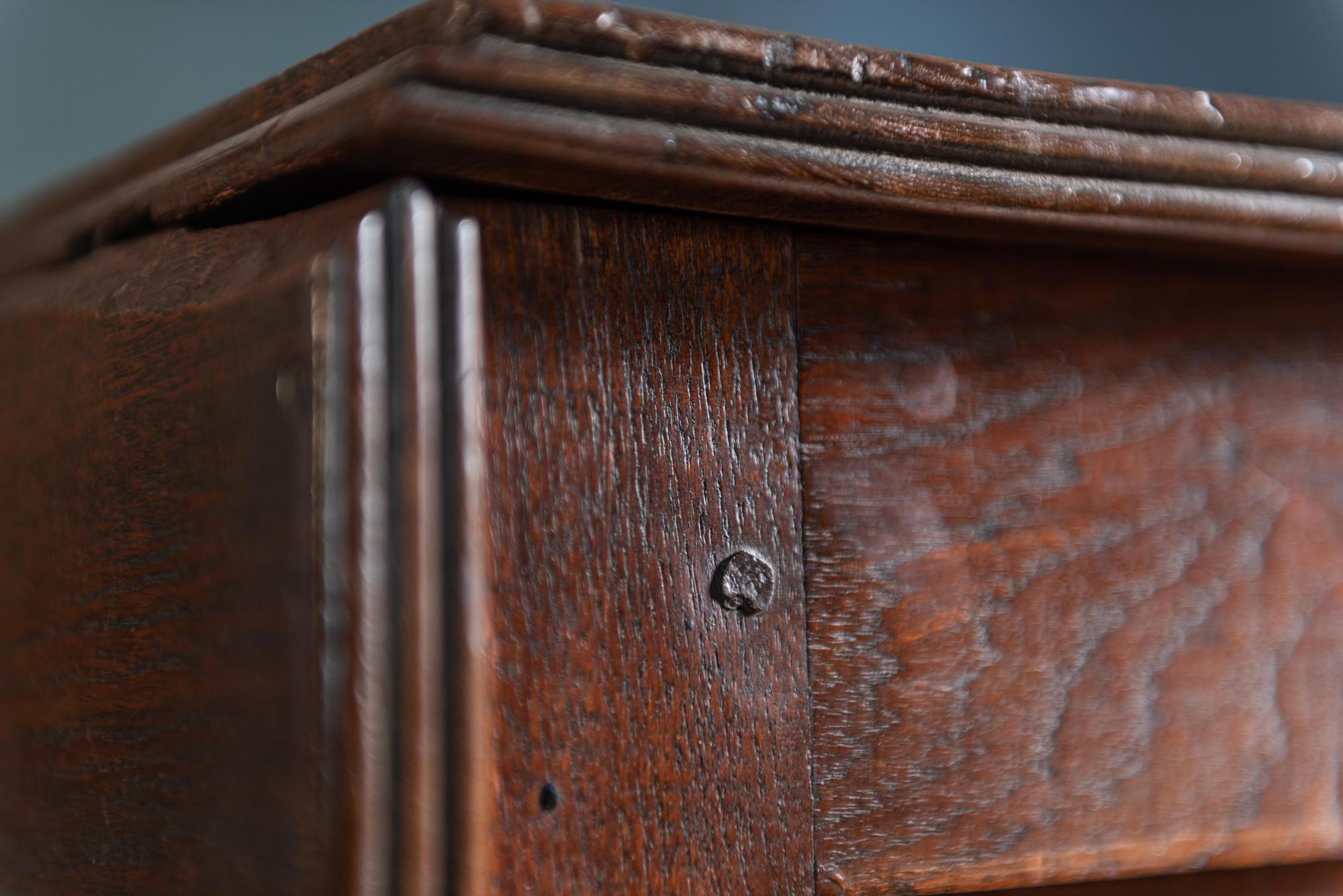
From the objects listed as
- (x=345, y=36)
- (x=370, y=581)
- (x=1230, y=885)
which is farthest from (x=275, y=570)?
(x=345, y=36)

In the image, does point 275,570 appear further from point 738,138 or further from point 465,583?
point 738,138

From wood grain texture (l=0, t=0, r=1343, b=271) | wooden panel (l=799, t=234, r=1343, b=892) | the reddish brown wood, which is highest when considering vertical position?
wood grain texture (l=0, t=0, r=1343, b=271)

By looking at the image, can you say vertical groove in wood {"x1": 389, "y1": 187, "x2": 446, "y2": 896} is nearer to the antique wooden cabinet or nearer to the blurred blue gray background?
the antique wooden cabinet

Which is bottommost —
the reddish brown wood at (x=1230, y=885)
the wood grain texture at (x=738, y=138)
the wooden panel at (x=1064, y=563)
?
the reddish brown wood at (x=1230, y=885)

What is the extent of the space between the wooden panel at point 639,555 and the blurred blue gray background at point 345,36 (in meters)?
0.76

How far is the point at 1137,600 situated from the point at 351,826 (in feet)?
0.81

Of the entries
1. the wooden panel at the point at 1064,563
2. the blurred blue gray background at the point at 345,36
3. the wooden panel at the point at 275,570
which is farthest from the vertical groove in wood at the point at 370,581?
the blurred blue gray background at the point at 345,36

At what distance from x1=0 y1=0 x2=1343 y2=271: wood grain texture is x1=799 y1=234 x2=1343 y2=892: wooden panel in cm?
3

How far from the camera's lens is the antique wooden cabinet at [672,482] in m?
0.26

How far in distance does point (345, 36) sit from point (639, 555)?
3.35ft

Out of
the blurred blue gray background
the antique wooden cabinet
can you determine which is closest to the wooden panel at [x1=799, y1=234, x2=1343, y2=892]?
the antique wooden cabinet

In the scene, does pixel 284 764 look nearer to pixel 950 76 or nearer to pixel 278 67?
pixel 950 76

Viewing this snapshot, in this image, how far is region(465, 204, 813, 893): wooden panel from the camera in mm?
282

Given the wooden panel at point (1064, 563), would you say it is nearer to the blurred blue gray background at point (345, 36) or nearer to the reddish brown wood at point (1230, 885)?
the reddish brown wood at point (1230, 885)
